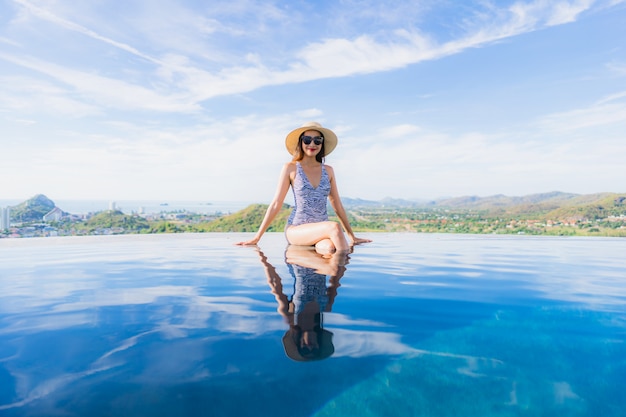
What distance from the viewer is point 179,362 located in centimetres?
173

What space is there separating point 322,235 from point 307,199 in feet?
2.46

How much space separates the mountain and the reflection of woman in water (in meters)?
20.9

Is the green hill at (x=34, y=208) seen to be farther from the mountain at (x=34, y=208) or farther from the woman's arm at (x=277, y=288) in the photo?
the woman's arm at (x=277, y=288)

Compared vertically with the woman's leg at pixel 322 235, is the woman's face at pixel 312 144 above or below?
above

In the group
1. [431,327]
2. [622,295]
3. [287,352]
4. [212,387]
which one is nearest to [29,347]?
[212,387]

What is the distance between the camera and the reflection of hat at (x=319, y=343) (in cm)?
174

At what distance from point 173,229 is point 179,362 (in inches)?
514

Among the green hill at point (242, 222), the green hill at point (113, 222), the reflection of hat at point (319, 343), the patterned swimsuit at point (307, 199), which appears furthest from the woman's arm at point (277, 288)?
the green hill at point (113, 222)

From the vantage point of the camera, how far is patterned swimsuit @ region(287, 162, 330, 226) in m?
5.88

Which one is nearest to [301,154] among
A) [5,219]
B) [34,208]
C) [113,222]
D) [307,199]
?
[307,199]

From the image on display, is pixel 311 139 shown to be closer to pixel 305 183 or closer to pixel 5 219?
pixel 305 183

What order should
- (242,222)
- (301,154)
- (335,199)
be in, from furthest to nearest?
(242,222) < (335,199) < (301,154)

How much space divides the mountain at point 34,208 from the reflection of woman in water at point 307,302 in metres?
20.9

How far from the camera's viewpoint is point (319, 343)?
6.18ft
